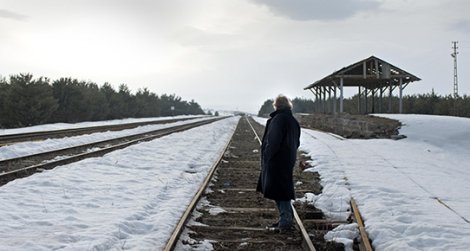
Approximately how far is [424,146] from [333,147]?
3394mm

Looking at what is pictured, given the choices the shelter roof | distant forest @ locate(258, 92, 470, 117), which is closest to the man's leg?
the shelter roof

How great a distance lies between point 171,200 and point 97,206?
1252mm

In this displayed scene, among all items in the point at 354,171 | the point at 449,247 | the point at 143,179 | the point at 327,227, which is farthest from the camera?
the point at 354,171

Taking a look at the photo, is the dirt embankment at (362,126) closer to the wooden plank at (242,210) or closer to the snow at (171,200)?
the snow at (171,200)

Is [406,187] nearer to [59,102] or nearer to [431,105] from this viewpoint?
[431,105]

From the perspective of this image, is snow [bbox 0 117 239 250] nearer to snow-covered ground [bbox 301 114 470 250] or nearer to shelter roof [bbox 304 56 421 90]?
snow-covered ground [bbox 301 114 470 250]

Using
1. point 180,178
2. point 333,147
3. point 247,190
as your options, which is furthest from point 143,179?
point 333,147

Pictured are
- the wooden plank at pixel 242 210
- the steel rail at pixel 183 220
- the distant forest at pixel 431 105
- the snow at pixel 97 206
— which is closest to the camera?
the steel rail at pixel 183 220

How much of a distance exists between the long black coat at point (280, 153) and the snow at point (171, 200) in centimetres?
91

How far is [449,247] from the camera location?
5.09 m

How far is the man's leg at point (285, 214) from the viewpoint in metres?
6.17

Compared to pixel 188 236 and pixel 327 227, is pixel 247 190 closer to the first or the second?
pixel 327 227

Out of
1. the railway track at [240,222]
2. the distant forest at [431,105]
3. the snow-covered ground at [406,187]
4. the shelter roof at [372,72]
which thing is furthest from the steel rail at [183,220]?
the distant forest at [431,105]

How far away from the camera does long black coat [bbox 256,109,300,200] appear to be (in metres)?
6.10
